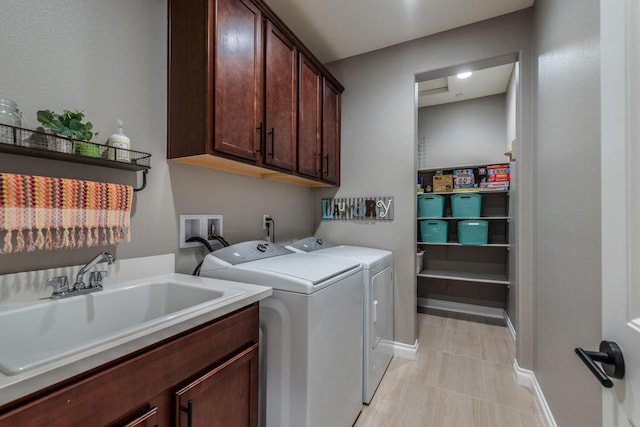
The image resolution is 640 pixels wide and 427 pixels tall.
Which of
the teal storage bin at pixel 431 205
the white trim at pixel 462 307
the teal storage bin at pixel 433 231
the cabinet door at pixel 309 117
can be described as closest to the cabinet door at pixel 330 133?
the cabinet door at pixel 309 117

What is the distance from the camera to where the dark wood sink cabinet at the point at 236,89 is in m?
1.33

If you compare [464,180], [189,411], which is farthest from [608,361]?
[464,180]

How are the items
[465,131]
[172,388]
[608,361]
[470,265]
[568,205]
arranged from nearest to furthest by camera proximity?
[608,361], [172,388], [568,205], [470,265], [465,131]

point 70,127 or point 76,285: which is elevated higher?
point 70,127

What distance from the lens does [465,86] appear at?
3.17 m

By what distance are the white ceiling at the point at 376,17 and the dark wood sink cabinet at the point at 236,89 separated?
0.99ft

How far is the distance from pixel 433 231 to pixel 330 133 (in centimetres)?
172

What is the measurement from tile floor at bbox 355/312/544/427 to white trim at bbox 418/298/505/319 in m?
0.49

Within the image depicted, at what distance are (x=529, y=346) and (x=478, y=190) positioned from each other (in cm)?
158

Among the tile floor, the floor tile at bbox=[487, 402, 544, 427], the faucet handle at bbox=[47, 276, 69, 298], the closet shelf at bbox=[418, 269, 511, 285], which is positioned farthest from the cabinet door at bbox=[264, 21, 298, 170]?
the closet shelf at bbox=[418, 269, 511, 285]

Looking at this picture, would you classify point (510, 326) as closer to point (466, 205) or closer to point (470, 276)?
point (470, 276)

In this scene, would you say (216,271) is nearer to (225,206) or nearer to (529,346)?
(225,206)

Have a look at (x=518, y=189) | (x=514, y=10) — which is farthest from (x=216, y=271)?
(x=514, y=10)

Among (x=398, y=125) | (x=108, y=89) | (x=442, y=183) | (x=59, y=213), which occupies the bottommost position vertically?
(x=59, y=213)
